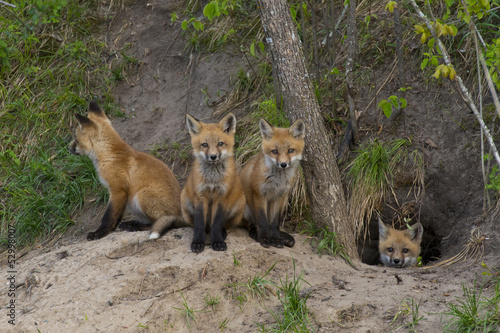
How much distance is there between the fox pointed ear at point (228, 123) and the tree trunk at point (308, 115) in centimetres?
58

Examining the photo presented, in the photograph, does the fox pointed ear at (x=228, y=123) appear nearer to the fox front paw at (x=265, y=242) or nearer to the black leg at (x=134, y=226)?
the fox front paw at (x=265, y=242)

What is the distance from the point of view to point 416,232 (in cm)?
611

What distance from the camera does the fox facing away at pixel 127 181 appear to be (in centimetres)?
519

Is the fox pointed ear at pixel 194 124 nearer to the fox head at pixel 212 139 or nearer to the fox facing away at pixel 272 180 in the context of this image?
the fox head at pixel 212 139

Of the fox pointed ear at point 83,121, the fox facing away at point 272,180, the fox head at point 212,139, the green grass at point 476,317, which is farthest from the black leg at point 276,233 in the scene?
the fox pointed ear at point 83,121

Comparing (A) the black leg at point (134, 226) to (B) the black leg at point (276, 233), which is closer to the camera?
(B) the black leg at point (276, 233)

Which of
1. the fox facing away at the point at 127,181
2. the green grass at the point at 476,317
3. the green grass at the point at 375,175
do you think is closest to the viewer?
the green grass at the point at 476,317

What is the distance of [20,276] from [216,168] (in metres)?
2.08

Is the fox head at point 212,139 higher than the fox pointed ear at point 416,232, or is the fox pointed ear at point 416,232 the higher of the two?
the fox head at point 212,139

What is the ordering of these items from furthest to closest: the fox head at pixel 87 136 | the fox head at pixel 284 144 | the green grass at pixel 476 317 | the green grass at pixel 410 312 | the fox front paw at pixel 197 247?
the fox head at pixel 87 136 → the fox head at pixel 284 144 → the fox front paw at pixel 197 247 → the green grass at pixel 410 312 → the green grass at pixel 476 317

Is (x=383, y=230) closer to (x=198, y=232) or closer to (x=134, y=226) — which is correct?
(x=198, y=232)

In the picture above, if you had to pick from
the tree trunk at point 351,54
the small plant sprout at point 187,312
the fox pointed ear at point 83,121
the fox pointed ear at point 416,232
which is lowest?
the small plant sprout at point 187,312

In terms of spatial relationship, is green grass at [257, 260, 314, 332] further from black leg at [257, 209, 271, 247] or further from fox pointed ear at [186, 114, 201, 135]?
fox pointed ear at [186, 114, 201, 135]

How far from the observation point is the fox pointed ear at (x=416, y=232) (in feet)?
19.5
